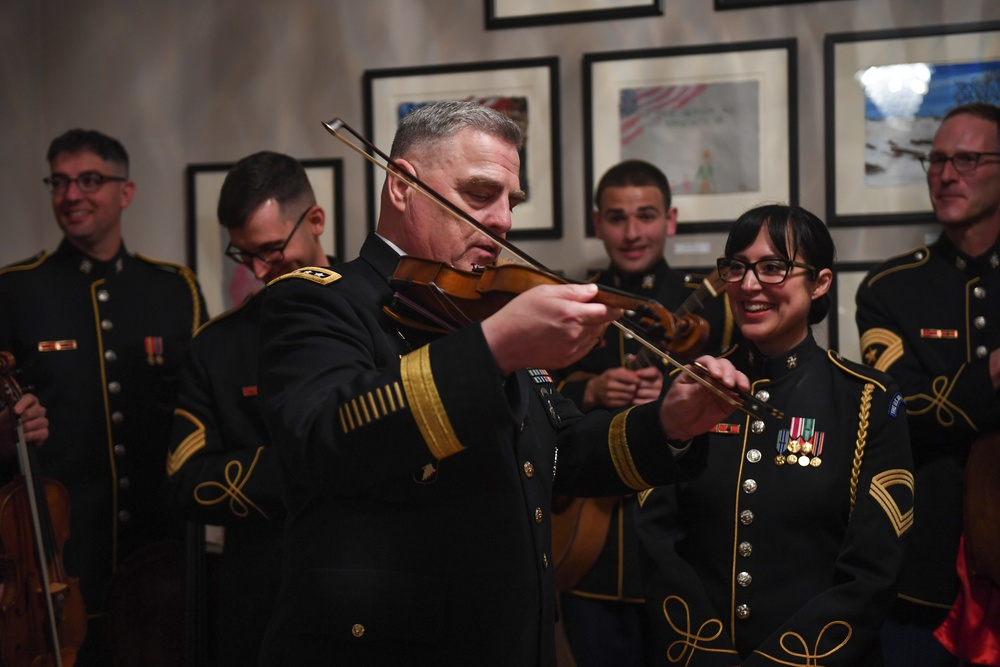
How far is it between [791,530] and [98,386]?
2.06 m

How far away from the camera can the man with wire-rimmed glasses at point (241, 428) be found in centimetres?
254

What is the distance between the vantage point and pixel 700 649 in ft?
7.13

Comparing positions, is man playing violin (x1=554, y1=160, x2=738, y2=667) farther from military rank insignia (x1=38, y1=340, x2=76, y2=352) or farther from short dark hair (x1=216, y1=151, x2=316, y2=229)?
military rank insignia (x1=38, y1=340, x2=76, y2=352)

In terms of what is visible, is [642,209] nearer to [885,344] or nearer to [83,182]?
[885,344]

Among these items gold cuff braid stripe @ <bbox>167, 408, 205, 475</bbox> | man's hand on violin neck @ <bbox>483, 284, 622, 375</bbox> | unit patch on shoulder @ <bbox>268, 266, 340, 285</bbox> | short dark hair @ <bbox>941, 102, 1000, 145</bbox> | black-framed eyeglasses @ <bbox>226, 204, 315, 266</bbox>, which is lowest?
gold cuff braid stripe @ <bbox>167, 408, 205, 475</bbox>

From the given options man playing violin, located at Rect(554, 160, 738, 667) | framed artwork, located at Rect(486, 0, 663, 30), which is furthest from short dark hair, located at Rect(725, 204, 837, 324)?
framed artwork, located at Rect(486, 0, 663, 30)

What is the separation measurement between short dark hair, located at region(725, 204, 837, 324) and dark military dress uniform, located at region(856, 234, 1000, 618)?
0.44 m

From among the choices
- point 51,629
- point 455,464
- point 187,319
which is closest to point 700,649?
point 455,464

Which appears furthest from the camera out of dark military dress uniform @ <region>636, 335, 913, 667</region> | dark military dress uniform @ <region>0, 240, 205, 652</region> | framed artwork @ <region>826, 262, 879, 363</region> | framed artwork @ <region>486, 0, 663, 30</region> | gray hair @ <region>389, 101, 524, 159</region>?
framed artwork @ <region>486, 0, 663, 30</region>

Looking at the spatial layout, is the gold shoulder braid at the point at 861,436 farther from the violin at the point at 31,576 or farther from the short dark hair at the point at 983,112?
the violin at the point at 31,576

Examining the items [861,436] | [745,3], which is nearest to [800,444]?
[861,436]

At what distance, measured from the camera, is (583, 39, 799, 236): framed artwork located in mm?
3385

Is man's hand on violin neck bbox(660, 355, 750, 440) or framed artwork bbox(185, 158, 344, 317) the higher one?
framed artwork bbox(185, 158, 344, 317)

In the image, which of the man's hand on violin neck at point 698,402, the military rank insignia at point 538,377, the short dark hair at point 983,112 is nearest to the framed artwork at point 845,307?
the short dark hair at point 983,112
